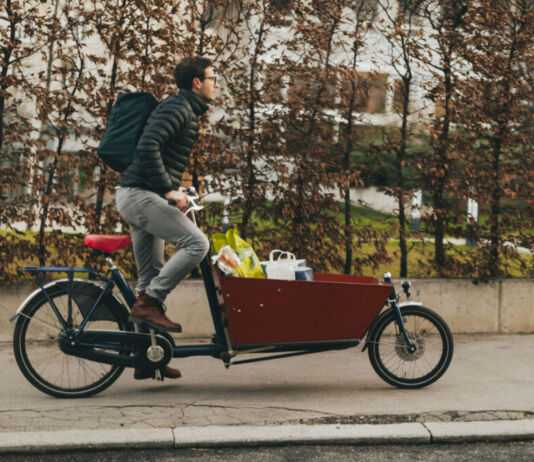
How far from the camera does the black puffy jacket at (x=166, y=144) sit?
5.14 meters

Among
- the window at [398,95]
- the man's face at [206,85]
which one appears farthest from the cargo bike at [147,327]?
the window at [398,95]

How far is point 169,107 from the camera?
5254mm

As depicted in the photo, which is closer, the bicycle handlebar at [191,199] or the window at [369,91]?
the bicycle handlebar at [191,199]

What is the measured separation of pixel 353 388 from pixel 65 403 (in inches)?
75.8

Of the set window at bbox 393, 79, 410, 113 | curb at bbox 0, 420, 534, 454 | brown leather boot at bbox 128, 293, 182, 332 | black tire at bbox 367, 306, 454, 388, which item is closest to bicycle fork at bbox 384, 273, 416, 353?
black tire at bbox 367, 306, 454, 388

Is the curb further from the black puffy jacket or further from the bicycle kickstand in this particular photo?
the black puffy jacket

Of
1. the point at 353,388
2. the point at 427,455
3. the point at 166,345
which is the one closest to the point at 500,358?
the point at 353,388

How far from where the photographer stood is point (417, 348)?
19.1ft

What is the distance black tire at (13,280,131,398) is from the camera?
215 inches

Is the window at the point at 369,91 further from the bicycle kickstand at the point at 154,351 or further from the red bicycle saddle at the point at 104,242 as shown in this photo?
the bicycle kickstand at the point at 154,351

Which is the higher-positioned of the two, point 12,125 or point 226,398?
point 12,125

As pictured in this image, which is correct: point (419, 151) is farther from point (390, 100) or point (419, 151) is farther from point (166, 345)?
point (166, 345)

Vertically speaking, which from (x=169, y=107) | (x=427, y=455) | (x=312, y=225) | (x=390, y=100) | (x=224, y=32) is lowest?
(x=427, y=455)

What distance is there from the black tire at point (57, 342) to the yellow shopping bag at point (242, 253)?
76cm
